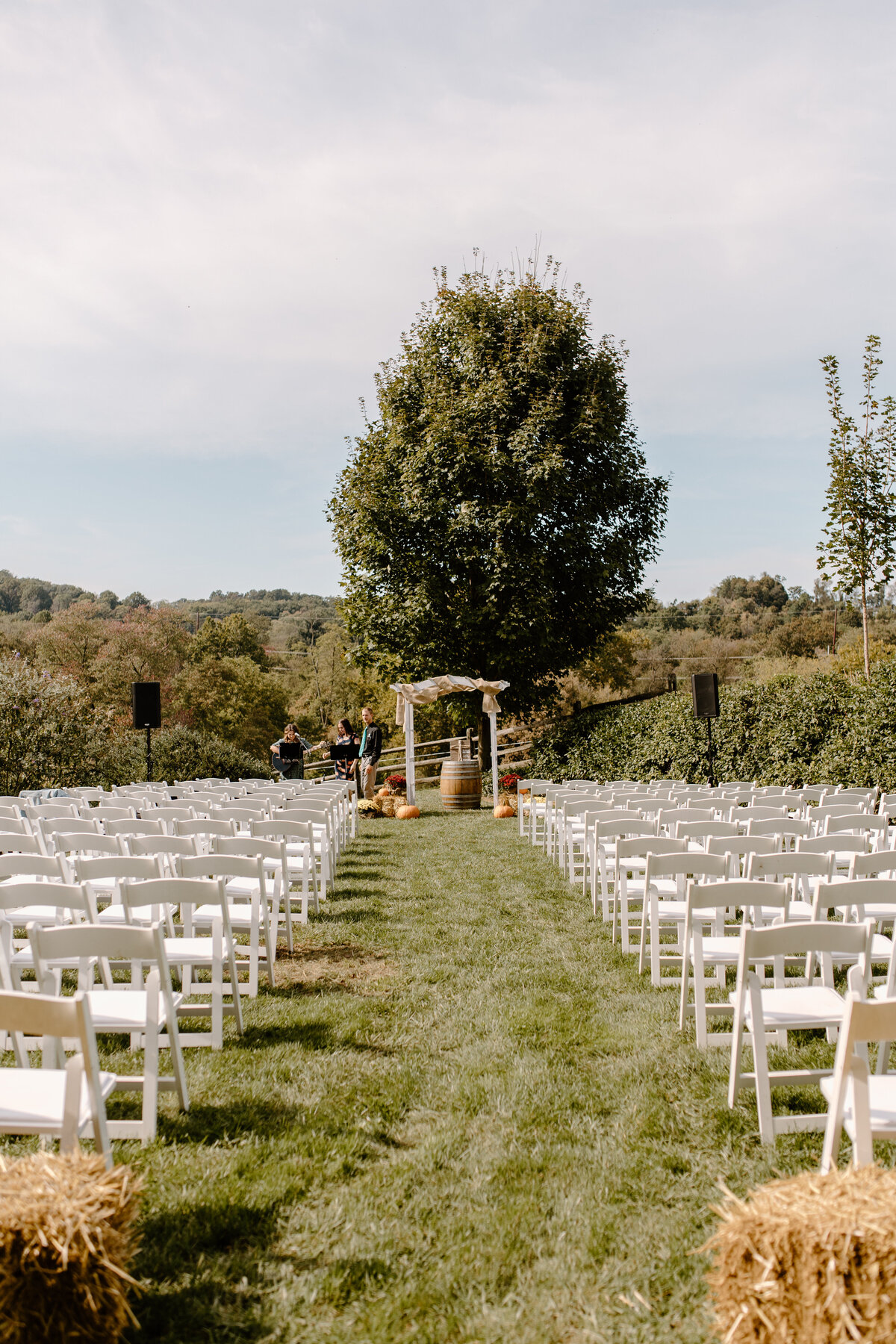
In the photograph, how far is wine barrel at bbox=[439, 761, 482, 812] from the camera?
17.6m

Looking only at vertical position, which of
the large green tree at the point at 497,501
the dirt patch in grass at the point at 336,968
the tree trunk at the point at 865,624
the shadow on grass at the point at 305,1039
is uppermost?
the large green tree at the point at 497,501

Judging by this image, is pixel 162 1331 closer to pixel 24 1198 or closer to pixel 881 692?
pixel 24 1198

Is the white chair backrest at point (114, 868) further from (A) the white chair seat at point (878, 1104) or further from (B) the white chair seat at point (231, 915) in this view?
(A) the white chair seat at point (878, 1104)

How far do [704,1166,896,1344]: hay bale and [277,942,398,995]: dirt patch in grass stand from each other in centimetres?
377

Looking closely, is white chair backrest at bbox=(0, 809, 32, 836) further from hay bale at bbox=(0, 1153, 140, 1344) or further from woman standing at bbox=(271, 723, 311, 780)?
woman standing at bbox=(271, 723, 311, 780)

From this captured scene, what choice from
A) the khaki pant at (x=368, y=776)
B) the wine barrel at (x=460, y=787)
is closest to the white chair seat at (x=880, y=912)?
the wine barrel at (x=460, y=787)

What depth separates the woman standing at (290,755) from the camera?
1659 cm

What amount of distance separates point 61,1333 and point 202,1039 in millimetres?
2598

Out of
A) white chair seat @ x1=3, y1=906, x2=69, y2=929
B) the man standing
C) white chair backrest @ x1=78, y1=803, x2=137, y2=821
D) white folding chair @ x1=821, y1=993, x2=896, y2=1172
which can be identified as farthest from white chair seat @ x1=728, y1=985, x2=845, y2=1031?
the man standing

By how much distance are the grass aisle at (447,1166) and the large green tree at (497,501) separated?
1676 cm

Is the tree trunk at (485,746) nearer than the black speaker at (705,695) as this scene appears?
No

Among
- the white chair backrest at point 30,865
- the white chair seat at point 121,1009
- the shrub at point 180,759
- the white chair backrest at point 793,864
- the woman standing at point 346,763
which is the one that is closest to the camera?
the white chair seat at point 121,1009

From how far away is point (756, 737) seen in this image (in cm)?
1550

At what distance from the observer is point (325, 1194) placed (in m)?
3.16
